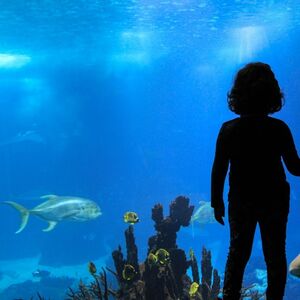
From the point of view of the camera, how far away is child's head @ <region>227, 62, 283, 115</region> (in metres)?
3.04

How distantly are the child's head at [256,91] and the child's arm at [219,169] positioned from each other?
26 centimetres

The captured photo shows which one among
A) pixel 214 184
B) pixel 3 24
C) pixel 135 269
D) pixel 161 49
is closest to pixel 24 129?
pixel 161 49

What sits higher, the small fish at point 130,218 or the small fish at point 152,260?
the small fish at point 130,218

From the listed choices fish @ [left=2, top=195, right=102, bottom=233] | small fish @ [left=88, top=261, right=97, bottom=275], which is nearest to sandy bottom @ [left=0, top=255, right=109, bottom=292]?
fish @ [left=2, top=195, right=102, bottom=233]

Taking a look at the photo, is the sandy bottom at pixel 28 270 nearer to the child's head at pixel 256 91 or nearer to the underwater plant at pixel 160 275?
the underwater plant at pixel 160 275

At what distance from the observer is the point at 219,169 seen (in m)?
3.10

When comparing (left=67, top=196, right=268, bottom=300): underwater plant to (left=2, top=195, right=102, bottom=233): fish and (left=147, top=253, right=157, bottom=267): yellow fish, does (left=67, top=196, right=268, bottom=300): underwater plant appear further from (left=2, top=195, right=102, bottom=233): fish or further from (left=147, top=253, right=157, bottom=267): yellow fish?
(left=2, top=195, right=102, bottom=233): fish

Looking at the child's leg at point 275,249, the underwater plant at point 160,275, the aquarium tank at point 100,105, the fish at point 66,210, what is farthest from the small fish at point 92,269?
the aquarium tank at point 100,105

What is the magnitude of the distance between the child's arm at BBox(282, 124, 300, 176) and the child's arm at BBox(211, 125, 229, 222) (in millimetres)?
425

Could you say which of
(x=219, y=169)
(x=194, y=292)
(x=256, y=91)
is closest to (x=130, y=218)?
(x=194, y=292)

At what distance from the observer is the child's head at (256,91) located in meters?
3.04

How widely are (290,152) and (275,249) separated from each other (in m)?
0.72

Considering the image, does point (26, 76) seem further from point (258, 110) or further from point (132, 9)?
point (258, 110)

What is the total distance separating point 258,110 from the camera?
3102mm
